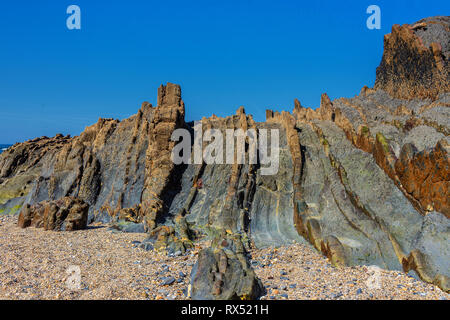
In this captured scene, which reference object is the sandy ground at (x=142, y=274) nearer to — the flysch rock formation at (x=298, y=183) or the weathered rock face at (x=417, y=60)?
the flysch rock formation at (x=298, y=183)

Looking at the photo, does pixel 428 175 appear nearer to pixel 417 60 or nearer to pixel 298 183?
pixel 298 183

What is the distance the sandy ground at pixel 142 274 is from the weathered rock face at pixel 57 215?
8.59ft

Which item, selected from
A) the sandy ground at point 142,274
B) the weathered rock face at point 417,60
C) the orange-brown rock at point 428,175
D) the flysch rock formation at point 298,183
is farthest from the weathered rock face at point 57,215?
the weathered rock face at point 417,60

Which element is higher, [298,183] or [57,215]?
[298,183]

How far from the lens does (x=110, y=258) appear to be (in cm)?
1487

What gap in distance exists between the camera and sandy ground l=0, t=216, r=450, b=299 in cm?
1091

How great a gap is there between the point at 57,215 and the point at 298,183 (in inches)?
658

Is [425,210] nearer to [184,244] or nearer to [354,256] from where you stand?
[354,256]

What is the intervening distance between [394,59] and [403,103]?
6.19 meters

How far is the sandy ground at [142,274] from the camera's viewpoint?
1091 cm

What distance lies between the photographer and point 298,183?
20.3m

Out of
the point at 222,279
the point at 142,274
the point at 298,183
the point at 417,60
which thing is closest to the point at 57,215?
the point at 142,274

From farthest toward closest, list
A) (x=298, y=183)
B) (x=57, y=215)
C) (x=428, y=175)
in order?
(x=57, y=215) < (x=298, y=183) < (x=428, y=175)
